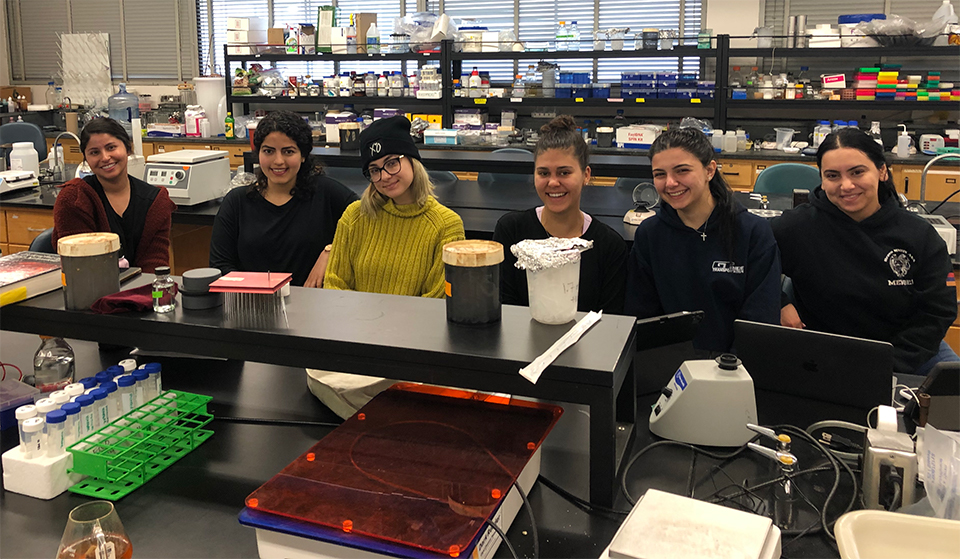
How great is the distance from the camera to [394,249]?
222 cm

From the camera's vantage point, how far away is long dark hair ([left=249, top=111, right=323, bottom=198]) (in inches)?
103

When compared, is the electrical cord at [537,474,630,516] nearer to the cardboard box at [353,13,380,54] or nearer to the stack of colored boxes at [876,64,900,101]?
the stack of colored boxes at [876,64,900,101]

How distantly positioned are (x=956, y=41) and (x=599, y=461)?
5.61m

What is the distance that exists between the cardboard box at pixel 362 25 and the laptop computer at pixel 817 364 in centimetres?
586

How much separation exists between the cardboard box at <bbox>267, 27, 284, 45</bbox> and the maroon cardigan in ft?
14.9

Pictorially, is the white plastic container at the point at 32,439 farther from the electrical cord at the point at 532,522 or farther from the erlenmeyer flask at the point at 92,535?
the electrical cord at the point at 532,522

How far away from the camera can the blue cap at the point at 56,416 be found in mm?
1305

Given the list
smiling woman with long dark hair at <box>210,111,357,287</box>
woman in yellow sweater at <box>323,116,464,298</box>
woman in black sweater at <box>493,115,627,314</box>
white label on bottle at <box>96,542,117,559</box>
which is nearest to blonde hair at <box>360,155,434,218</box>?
woman in yellow sweater at <box>323,116,464,298</box>

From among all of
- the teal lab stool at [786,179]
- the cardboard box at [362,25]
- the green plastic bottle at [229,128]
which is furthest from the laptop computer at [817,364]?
the green plastic bottle at [229,128]

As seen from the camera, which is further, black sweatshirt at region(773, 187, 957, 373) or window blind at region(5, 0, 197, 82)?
window blind at region(5, 0, 197, 82)

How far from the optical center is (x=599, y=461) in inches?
48.0

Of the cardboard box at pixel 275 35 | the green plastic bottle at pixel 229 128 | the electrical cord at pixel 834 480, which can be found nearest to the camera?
the electrical cord at pixel 834 480

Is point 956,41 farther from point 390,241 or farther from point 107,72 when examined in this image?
point 107,72

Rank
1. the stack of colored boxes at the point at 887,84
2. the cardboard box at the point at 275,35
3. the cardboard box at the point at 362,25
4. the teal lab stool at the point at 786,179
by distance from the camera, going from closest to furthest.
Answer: the teal lab stool at the point at 786,179
the stack of colored boxes at the point at 887,84
the cardboard box at the point at 362,25
the cardboard box at the point at 275,35
